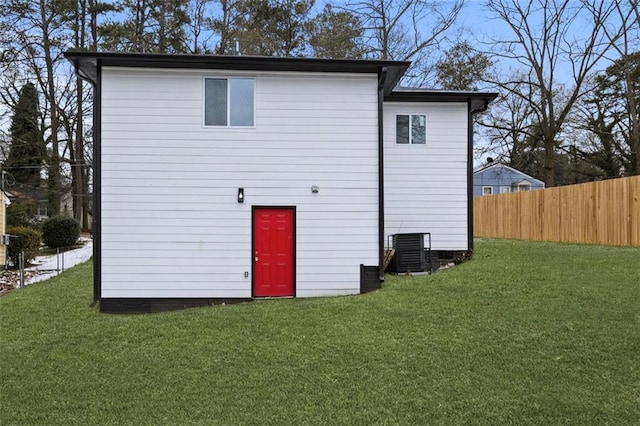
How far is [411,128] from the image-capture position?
12797 mm

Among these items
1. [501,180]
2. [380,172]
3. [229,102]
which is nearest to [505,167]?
[501,180]

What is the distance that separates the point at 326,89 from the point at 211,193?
304cm

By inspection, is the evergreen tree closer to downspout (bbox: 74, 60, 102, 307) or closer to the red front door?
downspout (bbox: 74, 60, 102, 307)

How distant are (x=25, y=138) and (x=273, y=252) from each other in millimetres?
29406

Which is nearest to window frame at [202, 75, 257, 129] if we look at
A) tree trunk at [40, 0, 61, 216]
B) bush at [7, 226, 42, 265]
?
bush at [7, 226, 42, 265]

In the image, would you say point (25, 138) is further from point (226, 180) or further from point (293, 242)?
point (293, 242)

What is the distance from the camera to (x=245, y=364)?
636 cm

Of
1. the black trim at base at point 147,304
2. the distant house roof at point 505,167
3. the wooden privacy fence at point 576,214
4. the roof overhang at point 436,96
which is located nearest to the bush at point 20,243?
the black trim at base at point 147,304

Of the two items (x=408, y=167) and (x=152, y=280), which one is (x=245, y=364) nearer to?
(x=152, y=280)

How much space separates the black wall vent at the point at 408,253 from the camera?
11758 millimetres

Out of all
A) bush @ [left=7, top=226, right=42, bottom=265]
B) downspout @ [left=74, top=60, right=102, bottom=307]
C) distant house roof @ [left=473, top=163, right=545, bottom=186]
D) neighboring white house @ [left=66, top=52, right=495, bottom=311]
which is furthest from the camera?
distant house roof @ [left=473, top=163, right=545, bottom=186]

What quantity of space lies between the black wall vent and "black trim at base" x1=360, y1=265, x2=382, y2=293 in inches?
58.3

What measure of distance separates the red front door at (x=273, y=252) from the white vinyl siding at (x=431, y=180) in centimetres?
327

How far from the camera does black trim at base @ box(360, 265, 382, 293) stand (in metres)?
10.4
